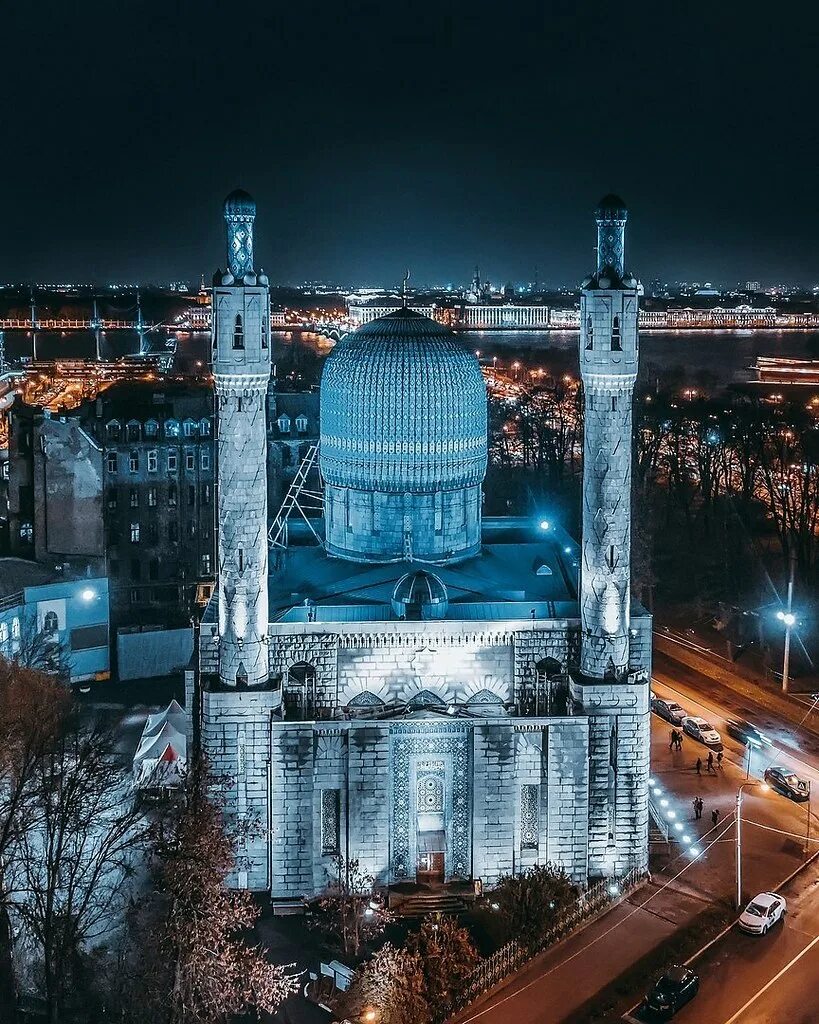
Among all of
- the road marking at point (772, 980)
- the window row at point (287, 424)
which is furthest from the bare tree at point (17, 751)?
the window row at point (287, 424)

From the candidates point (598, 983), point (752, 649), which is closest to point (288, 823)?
point (598, 983)

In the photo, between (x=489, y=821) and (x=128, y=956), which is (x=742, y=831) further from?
(x=128, y=956)

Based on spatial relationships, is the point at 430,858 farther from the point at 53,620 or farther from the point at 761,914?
the point at 53,620

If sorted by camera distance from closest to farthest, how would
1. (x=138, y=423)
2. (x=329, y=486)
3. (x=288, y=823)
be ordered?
(x=288, y=823) → (x=329, y=486) → (x=138, y=423)

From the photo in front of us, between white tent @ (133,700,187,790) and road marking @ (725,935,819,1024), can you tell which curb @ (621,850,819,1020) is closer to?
road marking @ (725,935,819,1024)

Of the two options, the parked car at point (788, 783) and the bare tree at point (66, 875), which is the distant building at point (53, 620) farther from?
the parked car at point (788, 783)

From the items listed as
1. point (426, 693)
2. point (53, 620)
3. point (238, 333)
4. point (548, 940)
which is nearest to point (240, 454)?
point (238, 333)
